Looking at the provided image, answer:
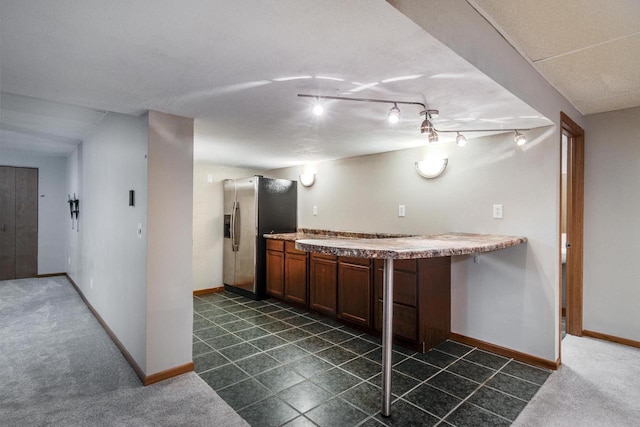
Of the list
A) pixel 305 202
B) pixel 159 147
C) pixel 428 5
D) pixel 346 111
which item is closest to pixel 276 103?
pixel 346 111

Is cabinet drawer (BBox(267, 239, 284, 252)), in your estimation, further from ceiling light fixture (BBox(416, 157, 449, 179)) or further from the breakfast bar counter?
the breakfast bar counter

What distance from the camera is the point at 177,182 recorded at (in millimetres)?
2531

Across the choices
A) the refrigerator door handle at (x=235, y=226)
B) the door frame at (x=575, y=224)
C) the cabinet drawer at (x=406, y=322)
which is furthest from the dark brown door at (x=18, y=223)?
the door frame at (x=575, y=224)

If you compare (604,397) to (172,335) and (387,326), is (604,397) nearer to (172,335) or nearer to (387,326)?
(387,326)

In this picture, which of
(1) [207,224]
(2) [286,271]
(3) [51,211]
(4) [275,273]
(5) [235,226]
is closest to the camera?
(2) [286,271]

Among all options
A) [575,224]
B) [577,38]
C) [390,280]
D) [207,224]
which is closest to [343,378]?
[390,280]

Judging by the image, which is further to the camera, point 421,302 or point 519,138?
point 421,302

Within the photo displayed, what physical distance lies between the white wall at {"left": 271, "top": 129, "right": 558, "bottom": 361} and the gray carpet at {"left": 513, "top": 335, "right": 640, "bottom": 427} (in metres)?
0.30

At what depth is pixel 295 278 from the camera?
4.26 m

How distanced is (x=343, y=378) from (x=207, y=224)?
3463 mm

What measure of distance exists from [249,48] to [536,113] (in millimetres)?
2074

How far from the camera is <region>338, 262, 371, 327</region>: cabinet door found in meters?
3.41

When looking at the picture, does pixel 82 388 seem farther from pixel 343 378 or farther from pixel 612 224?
pixel 612 224

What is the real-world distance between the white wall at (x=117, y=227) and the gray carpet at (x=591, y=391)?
9.02ft
